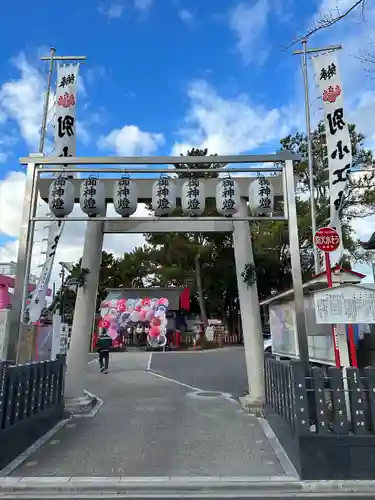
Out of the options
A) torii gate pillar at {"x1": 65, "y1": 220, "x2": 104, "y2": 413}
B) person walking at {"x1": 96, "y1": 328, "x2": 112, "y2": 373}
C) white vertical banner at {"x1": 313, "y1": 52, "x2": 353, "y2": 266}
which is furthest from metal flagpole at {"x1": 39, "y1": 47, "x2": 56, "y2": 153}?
white vertical banner at {"x1": 313, "y1": 52, "x2": 353, "y2": 266}

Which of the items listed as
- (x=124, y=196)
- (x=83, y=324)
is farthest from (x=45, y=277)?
(x=124, y=196)

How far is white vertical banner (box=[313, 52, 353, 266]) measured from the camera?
28.9ft

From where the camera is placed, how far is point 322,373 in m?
4.36

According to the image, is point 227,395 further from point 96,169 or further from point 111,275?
point 111,275

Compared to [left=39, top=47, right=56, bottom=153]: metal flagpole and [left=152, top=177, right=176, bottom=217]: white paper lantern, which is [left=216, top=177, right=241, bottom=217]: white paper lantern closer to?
[left=152, top=177, right=176, bottom=217]: white paper lantern

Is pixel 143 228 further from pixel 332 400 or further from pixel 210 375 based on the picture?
pixel 210 375

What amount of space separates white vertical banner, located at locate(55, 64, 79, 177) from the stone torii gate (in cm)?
106

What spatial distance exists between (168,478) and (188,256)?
23.2 meters

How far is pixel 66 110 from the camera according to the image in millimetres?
8734

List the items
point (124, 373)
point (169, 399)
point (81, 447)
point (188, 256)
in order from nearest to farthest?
point (81, 447) < point (169, 399) < point (124, 373) < point (188, 256)

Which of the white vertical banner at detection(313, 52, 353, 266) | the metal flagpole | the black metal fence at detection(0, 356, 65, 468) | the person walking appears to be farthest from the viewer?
the person walking

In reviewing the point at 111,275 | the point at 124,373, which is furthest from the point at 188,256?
the point at 124,373

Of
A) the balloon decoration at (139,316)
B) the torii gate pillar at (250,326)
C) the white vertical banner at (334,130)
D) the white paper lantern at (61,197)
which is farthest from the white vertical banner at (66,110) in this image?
the balloon decoration at (139,316)

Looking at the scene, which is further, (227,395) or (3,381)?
(227,395)
